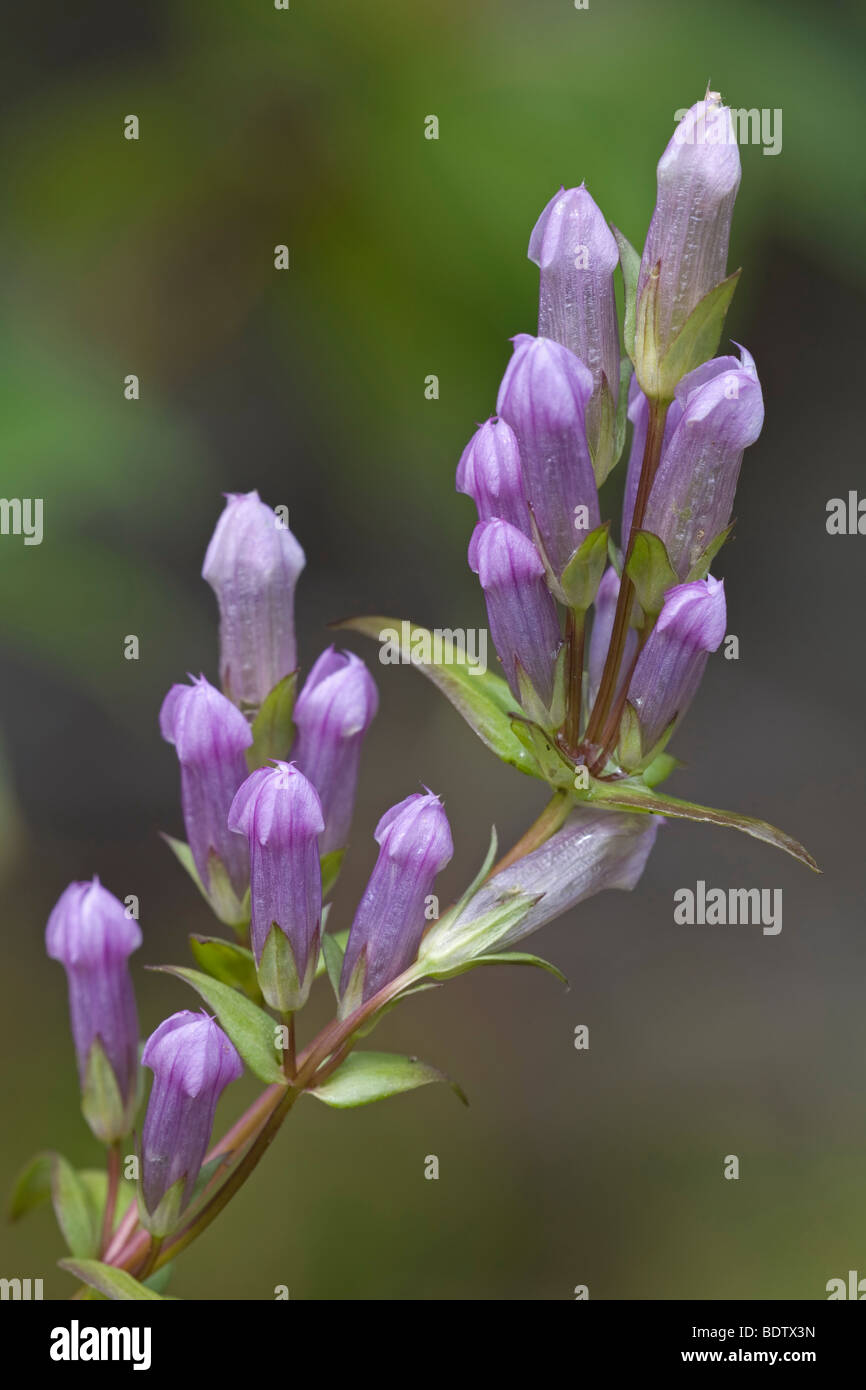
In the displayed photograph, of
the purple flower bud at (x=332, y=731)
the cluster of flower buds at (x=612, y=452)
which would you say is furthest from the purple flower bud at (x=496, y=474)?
the purple flower bud at (x=332, y=731)

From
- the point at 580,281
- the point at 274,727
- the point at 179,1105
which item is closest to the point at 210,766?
the point at 274,727

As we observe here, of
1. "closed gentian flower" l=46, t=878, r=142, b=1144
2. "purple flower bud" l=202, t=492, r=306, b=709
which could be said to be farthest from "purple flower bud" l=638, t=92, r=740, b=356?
"closed gentian flower" l=46, t=878, r=142, b=1144

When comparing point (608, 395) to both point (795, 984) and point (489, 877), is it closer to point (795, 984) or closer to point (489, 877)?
point (489, 877)

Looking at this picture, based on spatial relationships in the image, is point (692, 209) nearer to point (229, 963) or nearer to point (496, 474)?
point (496, 474)

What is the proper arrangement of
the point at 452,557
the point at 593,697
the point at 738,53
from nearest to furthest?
the point at 593,697 → the point at 738,53 → the point at 452,557

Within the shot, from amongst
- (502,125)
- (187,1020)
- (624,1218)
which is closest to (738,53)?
(502,125)

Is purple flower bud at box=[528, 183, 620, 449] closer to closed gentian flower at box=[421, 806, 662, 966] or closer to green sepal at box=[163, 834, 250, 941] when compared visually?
closed gentian flower at box=[421, 806, 662, 966]

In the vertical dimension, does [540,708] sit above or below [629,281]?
below
